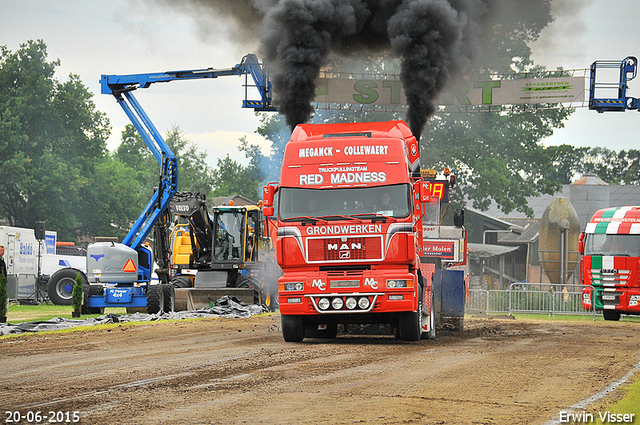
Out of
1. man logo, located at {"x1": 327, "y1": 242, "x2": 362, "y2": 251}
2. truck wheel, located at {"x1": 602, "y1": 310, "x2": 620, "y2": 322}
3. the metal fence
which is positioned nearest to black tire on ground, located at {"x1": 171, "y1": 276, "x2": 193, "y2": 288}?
the metal fence

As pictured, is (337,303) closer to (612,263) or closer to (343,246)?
(343,246)

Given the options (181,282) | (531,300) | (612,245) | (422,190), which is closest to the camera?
(422,190)

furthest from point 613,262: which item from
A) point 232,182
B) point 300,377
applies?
point 232,182

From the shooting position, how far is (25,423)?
6680mm

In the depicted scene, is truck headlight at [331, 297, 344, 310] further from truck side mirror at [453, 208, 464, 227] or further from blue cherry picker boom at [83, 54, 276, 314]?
blue cherry picker boom at [83, 54, 276, 314]

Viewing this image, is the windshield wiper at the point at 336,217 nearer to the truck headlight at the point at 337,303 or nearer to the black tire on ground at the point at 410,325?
the truck headlight at the point at 337,303

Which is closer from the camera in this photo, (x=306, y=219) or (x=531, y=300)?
(x=306, y=219)

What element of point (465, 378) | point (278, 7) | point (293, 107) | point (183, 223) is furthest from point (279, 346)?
point (183, 223)

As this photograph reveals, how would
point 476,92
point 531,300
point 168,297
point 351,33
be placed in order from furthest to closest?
point 476,92 → point 531,300 → point 168,297 → point 351,33

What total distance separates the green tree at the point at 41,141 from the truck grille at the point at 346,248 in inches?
1900

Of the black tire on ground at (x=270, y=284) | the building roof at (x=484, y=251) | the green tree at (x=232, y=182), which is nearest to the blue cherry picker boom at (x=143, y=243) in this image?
the black tire on ground at (x=270, y=284)

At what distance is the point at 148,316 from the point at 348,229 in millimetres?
9423

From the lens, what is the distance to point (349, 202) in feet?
44.4

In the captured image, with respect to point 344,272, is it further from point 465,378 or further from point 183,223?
point 183,223
